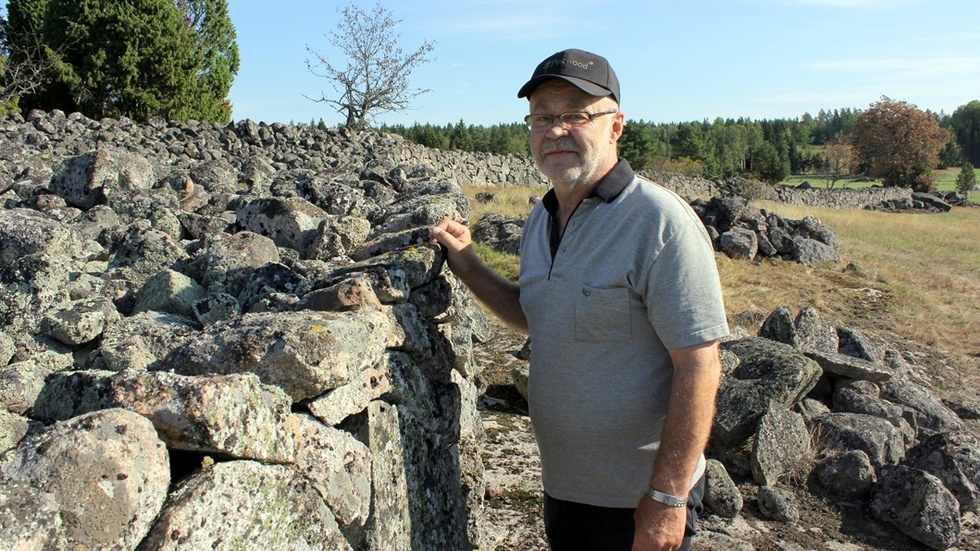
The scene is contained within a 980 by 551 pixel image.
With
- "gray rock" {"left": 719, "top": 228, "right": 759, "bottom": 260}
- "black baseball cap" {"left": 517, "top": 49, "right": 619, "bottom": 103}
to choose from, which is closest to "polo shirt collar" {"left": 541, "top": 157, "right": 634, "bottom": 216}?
"black baseball cap" {"left": 517, "top": 49, "right": 619, "bottom": 103}

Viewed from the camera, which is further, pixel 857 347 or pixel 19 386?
pixel 857 347

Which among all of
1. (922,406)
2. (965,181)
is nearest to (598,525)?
(922,406)

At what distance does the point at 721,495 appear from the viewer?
19.6 feet

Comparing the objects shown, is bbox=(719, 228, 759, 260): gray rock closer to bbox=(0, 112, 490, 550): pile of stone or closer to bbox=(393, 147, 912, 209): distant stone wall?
bbox=(393, 147, 912, 209): distant stone wall

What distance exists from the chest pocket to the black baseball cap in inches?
30.5

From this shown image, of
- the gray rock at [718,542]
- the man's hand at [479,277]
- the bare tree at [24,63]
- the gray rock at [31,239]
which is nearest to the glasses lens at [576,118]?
the man's hand at [479,277]

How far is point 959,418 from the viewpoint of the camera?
8.88 meters

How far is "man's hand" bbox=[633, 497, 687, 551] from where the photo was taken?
2.80 meters

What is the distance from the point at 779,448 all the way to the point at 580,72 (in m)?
4.73

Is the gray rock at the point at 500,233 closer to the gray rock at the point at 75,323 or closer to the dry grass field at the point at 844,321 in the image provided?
the dry grass field at the point at 844,321

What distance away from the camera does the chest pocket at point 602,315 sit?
293 centimetres

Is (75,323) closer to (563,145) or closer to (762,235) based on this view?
(563,145)

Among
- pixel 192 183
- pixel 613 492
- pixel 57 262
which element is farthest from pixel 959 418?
pixel 57 262

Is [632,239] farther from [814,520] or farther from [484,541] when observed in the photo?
[814,520]
